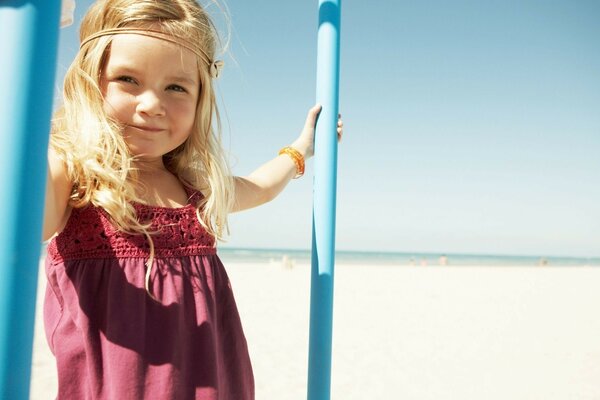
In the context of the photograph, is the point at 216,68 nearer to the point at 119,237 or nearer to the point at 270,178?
the point at 270,178

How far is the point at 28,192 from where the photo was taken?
1.51 feet

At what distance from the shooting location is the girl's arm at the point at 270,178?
154cm

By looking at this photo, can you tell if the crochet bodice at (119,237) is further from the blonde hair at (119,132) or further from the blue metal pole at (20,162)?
the blue metal pole at (20,162)

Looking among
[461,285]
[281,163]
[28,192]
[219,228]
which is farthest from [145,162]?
[461,285]

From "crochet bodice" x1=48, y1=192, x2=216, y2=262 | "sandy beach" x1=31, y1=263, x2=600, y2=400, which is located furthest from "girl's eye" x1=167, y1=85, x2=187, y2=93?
"sandy beach" x1=31, y1=263, x2=600, y2=400

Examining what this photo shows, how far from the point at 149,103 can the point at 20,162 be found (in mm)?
722

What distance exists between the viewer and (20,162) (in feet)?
1.48

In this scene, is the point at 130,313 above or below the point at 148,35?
below

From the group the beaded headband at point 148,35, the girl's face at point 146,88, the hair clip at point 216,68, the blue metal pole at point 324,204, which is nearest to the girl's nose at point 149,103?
the girl's face at point 146,88

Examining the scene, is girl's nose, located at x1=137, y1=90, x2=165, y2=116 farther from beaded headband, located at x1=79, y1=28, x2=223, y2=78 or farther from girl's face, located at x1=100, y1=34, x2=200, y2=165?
beaded headband, located at x1=79, y1=28, x2=223, y2=78

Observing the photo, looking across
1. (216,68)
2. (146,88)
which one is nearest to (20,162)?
(146,88)

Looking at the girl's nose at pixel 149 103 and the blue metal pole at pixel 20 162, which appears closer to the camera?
the blue metal pole at pixel 20 162

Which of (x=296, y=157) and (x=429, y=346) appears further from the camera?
(x=429, y=346)

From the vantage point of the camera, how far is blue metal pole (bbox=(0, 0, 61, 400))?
0.44 m
